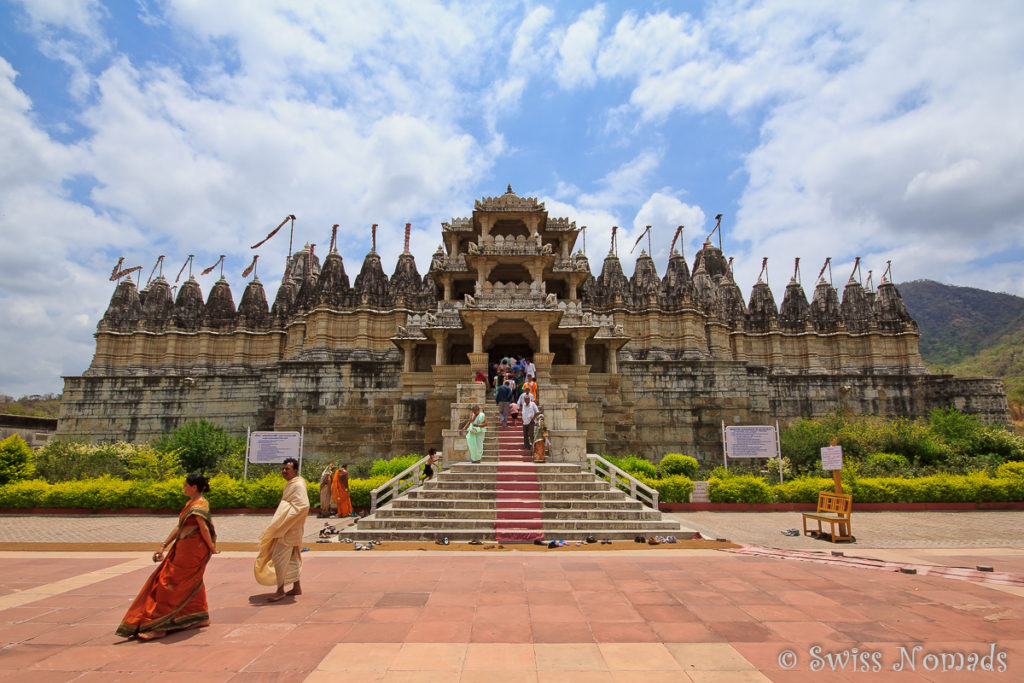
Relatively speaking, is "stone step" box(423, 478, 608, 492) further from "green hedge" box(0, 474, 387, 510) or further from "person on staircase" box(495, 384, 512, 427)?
"person on staircase" box(495, 384, 512, 427)

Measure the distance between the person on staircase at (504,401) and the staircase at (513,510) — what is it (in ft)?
9.29

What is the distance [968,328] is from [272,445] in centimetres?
14420

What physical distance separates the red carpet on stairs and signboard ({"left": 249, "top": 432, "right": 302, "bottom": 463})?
22.6 ft

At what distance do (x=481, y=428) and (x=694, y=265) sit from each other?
31.0 m

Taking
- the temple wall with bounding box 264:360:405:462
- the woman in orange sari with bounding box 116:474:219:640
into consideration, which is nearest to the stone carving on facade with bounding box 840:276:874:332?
the temple wall with bounding box 264:360:405:462

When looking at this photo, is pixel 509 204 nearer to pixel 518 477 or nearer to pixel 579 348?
pixel 579 348

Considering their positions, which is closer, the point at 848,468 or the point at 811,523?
the point at 811,523

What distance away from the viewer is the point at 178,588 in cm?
519

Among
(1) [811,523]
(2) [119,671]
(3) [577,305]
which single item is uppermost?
(3) [577,305]

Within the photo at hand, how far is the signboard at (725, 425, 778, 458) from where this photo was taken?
17.8m

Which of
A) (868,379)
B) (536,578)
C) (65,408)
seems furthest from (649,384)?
(65,408)

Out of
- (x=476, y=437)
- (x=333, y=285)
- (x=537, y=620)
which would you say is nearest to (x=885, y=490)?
(x=476, y=437)

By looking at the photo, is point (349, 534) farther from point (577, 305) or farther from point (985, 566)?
point (577, 305)

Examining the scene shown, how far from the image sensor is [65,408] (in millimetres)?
31906
